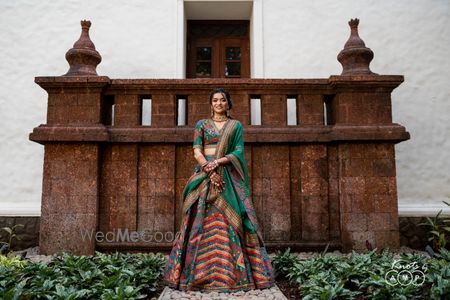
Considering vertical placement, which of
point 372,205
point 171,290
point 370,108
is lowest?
point 171,290

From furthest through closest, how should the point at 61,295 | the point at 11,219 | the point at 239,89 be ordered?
the point at 11,219, the point at 239,89, the point at 61,295

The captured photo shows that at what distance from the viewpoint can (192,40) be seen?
9117 mm

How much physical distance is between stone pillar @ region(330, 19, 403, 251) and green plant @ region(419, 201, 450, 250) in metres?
1.10

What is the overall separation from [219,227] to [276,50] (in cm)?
494

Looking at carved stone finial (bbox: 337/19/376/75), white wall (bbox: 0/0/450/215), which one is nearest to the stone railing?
carved stone finial (bbox: 337/19/376/75)

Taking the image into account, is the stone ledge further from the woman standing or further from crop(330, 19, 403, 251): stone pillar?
the woman standing

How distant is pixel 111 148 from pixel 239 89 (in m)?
2.34

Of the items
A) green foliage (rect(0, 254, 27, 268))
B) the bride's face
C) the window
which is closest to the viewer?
the bride's face

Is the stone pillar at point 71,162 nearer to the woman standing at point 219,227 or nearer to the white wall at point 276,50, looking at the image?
the white wall at point 276,50

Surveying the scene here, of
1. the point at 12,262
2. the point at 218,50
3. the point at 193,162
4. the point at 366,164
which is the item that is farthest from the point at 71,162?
the point at 366,164

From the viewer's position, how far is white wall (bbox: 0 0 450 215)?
7895 mm

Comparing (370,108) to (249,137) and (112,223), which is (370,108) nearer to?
(249,137)

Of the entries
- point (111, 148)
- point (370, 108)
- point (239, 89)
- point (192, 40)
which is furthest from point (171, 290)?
point (192, 40)

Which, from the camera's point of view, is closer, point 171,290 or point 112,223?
point 171,290
